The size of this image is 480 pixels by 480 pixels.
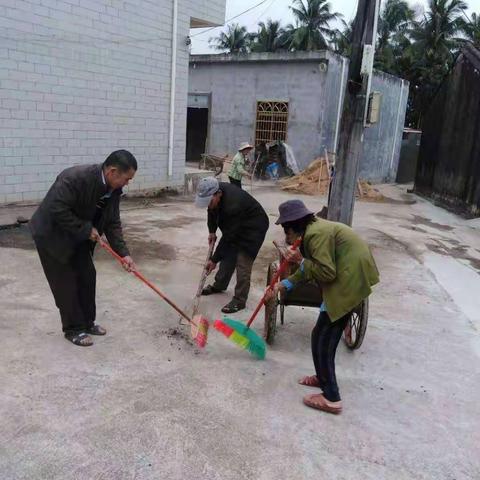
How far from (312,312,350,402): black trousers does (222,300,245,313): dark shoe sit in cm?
165

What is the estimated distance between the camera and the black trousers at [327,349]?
314 cm

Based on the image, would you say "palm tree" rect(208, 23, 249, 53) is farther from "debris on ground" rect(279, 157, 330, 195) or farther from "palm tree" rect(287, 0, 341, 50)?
"debris on ground" rect(279, 157, 330, 195)

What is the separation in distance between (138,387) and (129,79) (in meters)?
8.26

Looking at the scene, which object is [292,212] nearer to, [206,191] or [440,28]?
[206,191]

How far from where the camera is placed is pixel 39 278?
5.28 m

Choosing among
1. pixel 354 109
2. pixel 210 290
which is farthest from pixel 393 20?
pixel 210 290

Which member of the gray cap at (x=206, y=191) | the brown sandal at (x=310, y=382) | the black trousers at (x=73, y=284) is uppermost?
the gray cap at (x=206, y=191)

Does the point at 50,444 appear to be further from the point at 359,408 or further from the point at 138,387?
the point at 359,408

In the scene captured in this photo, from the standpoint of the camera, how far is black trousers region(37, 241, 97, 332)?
3650mm

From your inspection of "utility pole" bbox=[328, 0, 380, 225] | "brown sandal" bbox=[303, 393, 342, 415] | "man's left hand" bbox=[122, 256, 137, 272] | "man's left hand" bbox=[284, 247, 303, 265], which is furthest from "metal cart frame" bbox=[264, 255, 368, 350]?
"utility pole" bbox=[328, 0, 380, 225]

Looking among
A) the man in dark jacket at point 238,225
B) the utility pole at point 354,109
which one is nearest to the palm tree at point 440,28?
the utility pole at point 354,109

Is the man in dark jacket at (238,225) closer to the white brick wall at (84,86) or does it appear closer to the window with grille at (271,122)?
the white brick wall at (84,86)

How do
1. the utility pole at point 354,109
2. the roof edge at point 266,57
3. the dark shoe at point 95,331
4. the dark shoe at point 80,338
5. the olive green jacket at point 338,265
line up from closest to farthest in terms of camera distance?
the olive green jacket at point 338,265, the dark shoe at point 80,338, the dark shoe at point 95,331, the utility pole at point 354,109, the roof edge at point 266,57

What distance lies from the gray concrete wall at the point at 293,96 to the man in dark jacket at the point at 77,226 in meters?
14.4
